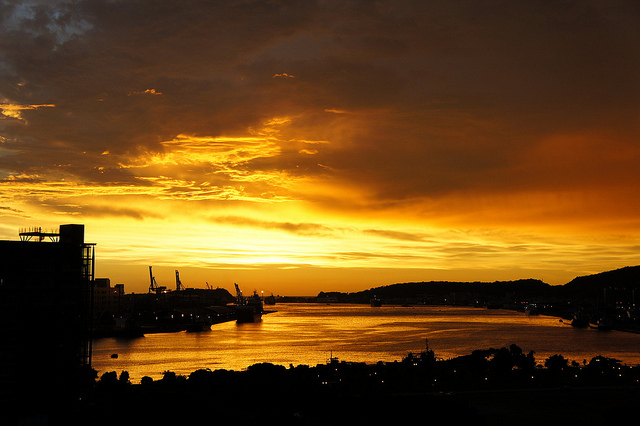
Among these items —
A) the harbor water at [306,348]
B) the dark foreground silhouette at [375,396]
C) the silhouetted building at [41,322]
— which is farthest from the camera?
the harbor water at [306,348]

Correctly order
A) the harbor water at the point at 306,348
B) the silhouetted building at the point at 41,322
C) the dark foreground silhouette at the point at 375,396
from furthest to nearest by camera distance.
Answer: the harbor water at the point at 306,348 < the dark foreground silhouette at the point at 375,396 < the silhouetted building at the point at 41,322

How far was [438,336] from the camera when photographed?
68.4 meters

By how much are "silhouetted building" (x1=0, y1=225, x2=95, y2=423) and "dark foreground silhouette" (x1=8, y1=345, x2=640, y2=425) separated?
617 mm

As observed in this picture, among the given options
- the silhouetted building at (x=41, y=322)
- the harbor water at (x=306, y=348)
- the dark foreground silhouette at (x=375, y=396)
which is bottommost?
the harbor water at (x=306, y=348)

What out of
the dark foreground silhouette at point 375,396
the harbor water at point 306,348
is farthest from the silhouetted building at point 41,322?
the harbor water at point 306,348

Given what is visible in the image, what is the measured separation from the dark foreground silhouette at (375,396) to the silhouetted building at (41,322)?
24.3 inches

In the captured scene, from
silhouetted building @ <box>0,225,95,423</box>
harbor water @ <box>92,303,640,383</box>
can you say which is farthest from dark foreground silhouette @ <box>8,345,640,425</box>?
harbor water @ <box>92,303,640,383</box>

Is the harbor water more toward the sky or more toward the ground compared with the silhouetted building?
more toward the ground

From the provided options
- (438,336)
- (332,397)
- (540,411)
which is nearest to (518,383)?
(540,411)

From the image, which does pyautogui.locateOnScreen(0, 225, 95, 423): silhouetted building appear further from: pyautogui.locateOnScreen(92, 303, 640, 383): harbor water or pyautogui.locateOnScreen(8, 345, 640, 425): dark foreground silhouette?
pyautogui.locateOnScreen(92, 303, 640, 383): harbor water

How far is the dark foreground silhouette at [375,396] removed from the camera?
17.4 m

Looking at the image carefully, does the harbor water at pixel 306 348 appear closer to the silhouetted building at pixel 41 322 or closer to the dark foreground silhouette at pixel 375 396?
the dark foreground silhouette at pixel 375 396

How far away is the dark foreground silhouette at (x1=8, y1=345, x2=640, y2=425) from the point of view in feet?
57.0

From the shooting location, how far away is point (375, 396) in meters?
19.7
